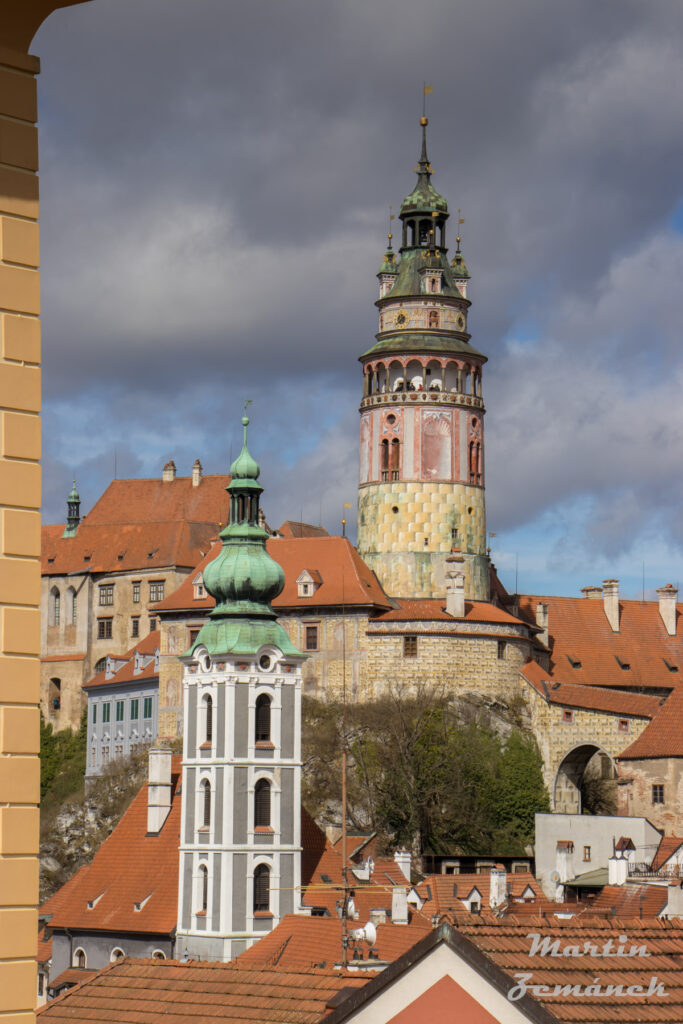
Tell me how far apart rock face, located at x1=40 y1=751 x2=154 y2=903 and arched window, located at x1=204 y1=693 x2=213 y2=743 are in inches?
429

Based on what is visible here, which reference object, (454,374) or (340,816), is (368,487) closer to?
(454,374)

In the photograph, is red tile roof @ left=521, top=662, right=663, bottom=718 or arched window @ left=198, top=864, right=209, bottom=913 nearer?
arched window @ left=198, top=864, right=209, bottom=913

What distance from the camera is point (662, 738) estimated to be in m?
60.2

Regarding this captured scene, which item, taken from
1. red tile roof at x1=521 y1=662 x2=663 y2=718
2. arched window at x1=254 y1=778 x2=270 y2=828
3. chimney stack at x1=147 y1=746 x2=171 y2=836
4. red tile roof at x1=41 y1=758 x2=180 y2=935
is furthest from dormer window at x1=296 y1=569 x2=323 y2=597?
arched window at x1=254 y1=778 x2=270 y2=828

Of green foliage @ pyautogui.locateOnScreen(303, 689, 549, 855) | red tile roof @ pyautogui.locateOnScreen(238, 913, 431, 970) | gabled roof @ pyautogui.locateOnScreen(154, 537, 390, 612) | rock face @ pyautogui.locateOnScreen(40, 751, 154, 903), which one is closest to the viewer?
red tile roof @ pyautogui.locateOnScreen(238, 913, 431, 970)

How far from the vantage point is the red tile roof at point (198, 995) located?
15266mm

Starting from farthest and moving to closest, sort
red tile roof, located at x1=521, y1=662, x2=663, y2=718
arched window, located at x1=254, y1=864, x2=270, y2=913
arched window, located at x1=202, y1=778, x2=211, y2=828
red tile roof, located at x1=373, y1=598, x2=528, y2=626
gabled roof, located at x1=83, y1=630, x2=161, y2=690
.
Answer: gabled roof, located at x1=83, y1=630, x2=161, y2=690 < red tile roof, located at x1=373, y1=598, x2=528, y2=626 < red tile roof, located at x1=521, y1=662, x2=663, y2=718 < arched window, located at x1=202, y1=778, x2=211, y2=828 < arched window, located at x1=254, y1=864, x2=270, y2=913

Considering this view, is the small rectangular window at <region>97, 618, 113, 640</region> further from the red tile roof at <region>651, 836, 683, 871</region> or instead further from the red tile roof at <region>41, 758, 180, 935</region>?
the red tile roof at <region>651, 836, 683, 871</region>

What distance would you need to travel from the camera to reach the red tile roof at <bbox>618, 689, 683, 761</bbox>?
5941 cm

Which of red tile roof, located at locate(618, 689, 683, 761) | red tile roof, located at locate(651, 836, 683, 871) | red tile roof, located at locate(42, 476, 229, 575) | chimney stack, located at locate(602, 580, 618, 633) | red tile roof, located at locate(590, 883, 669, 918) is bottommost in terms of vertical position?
red tile roof, located at locate(590, 883, 669, 918)

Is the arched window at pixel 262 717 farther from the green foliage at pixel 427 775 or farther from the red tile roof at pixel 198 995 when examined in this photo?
the red tile roof at pixel 198 995

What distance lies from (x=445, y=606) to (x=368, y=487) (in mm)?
5825

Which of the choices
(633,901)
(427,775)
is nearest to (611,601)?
(427,775)

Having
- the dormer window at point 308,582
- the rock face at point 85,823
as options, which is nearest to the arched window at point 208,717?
the rock face at point 85,823
